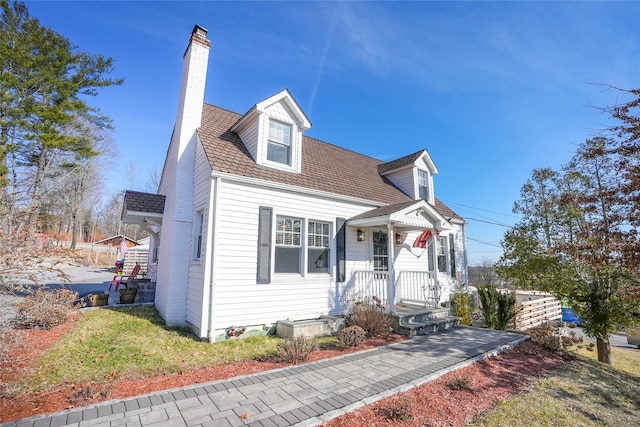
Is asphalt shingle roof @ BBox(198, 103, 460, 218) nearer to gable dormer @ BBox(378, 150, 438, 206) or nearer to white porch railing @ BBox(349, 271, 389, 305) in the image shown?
gable dormer @ BBox(378, 150, 438, 206)

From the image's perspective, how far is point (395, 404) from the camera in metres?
3.77

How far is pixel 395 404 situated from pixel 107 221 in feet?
215

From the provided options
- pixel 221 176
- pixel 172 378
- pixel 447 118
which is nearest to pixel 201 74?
pixel 221 176

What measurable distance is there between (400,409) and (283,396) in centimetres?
166

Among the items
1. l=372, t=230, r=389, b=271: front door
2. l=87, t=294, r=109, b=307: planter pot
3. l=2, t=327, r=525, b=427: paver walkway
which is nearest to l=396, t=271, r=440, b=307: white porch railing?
l=372, t=230, r=389, b=271: front door

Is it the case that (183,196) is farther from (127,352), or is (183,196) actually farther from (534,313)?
(534,313)

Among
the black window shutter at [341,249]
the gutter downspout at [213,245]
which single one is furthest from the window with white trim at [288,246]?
the gutter downspout at [213,245]

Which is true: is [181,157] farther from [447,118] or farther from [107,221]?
[107,221]

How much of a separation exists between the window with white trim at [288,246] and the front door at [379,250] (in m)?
3.17

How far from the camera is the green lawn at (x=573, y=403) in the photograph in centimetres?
397

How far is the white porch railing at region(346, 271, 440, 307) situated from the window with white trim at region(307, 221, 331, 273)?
1.35 meters

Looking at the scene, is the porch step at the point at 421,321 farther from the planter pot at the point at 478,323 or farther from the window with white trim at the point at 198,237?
the window with white trim at the point at 198,237

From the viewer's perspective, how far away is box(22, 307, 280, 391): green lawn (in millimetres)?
4774

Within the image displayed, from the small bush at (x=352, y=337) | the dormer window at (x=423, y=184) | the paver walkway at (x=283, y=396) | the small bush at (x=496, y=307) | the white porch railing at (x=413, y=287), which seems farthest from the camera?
the dormer window at (x=423, y=184)
